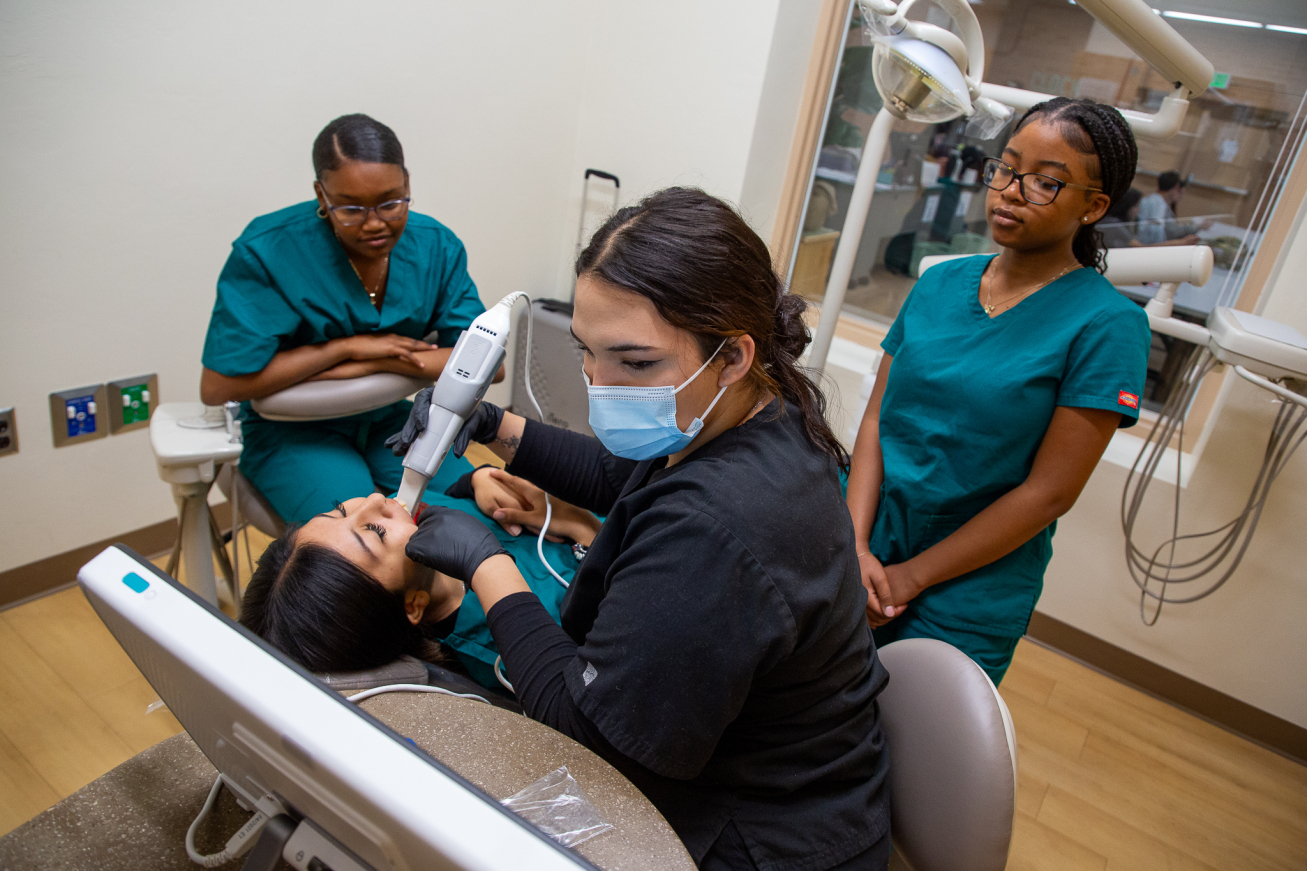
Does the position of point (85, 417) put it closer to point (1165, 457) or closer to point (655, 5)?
point (655, 5)

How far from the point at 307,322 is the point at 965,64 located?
1.32m

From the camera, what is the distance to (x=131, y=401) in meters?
1.92

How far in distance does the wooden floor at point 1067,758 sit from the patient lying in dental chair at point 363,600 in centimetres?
76

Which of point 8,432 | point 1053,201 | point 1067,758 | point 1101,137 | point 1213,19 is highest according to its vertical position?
point 1213,19

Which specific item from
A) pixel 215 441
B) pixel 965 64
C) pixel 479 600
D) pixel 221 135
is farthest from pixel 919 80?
pixel 221 135

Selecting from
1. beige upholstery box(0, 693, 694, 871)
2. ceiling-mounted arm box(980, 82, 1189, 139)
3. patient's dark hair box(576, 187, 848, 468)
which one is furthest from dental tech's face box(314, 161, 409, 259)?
ceiling-mounted arm box(980, 82, 1189, 139)

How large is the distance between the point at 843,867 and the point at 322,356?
1.25m

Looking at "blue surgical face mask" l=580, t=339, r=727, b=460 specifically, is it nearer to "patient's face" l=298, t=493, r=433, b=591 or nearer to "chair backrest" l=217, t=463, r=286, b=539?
"patient's face" l=298, t=493, r=433, b=591

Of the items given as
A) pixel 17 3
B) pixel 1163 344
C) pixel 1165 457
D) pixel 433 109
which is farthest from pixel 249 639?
pixel 1163 344

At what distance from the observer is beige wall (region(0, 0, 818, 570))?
5.41 feet

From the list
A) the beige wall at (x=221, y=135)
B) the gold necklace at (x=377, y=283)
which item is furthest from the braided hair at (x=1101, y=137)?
the beige wall at (x=221, y=135)

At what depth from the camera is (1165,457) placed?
2.16m

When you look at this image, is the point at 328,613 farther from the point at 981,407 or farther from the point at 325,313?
the point at 981,407

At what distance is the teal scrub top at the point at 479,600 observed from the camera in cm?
118
